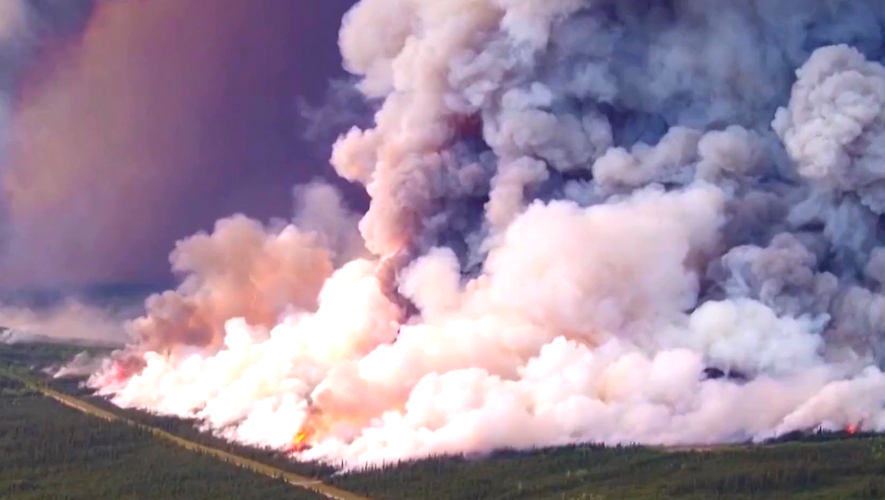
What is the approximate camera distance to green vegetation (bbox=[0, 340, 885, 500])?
6303cm

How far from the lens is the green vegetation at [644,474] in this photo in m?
63.0

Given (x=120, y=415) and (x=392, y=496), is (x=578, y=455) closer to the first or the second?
(x=392, y=496)

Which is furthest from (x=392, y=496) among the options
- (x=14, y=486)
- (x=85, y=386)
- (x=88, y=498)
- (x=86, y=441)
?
(x=85, y=386)

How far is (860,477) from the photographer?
6419 centimetres

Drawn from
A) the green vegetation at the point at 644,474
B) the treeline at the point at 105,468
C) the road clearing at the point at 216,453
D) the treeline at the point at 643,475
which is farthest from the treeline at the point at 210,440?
the treeline at the point at 643,475

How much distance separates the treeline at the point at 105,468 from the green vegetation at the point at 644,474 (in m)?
1.50

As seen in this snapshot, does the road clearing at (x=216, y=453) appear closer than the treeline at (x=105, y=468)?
Yes

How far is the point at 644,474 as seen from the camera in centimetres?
6656

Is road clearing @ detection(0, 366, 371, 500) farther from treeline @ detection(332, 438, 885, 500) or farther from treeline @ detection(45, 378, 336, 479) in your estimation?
treeline @ detection(332, 438, 885, 500)

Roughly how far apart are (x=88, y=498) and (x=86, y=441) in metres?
17.3

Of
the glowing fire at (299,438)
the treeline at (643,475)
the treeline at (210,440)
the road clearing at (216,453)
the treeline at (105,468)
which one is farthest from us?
the glowing fire at (299,438)

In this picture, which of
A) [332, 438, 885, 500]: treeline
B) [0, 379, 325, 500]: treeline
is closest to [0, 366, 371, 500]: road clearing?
[0, 379, 325, 500]: treeline

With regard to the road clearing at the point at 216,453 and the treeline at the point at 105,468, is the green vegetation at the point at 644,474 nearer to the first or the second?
the road clearing at the point at 216,453

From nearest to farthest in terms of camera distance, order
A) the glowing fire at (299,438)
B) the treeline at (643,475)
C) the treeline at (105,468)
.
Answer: the treeline at (643,475) < the treeline at (105,468) < the glowing fire at (299,438)
